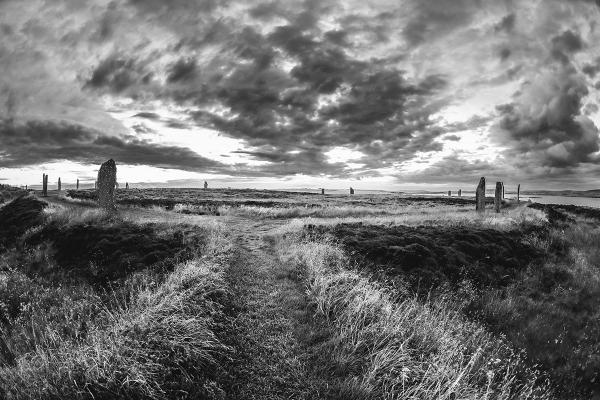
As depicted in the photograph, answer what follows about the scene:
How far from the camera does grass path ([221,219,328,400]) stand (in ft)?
17.5

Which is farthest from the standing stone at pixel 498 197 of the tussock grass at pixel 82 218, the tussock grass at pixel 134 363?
the tussock grass at pixel 134 363

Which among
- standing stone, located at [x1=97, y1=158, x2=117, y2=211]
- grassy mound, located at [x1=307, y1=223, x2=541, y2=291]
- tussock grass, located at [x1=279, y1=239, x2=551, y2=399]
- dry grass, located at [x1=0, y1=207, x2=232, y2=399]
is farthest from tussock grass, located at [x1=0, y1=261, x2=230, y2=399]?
standing stone, located at [x1=97, y1=158, x2=117, y2=211]

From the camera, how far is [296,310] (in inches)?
320

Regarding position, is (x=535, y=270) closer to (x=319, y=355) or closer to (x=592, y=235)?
(x=592, y=235)

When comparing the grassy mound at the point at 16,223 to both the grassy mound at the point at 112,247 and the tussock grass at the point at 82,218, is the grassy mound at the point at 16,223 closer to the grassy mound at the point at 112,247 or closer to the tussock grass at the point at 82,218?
the tussock grass at the point at 82,218

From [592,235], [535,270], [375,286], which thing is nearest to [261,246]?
[375,286]

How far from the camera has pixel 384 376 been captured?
550 centimetres

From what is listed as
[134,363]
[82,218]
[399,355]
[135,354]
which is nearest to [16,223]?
[82,218]

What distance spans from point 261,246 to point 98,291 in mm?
6189

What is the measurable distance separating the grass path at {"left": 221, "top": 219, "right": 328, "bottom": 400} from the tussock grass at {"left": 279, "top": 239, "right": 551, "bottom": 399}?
523 millimetres

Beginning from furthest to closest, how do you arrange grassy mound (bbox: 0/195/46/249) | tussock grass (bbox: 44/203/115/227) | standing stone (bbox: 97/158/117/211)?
standing stone (bbox: 97/158/117/211)
grassy mound (bbox: 0/195/46/249)
tussock grass (bbox: 44/203/115/227)

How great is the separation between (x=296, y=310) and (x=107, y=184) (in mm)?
19954

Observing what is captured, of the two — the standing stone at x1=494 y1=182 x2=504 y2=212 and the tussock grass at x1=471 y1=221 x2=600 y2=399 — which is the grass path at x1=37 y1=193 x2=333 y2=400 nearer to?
the tussock grass at x1=471 y1=221 x2=600 y2=399

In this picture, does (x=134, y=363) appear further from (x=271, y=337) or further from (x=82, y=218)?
(x=82, y=218)
